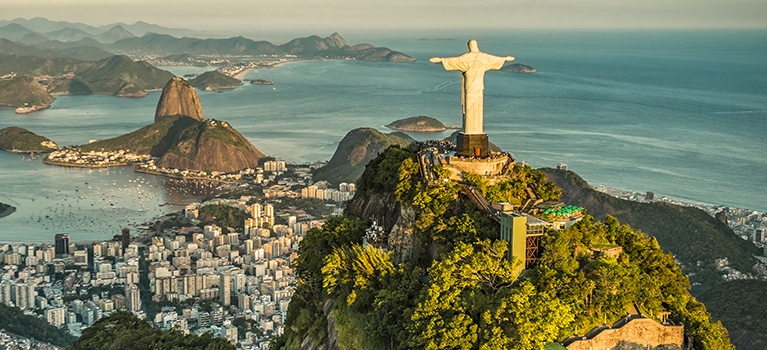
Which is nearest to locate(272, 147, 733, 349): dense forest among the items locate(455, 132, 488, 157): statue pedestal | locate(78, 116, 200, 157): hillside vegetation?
locate(455, 132, 488, 157): statue pedestal

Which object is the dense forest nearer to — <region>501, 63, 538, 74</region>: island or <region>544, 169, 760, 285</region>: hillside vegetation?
<region>544, 169, 760, 285</region>: hillside vegetation

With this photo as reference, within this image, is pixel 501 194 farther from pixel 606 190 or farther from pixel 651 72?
pixel 651 72

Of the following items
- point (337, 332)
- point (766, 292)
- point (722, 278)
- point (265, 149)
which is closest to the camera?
point (337, 332)

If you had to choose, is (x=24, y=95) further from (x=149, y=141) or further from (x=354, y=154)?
(x=354, y=154)

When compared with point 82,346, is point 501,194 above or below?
above

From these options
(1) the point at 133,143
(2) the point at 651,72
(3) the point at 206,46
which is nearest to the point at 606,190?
(1) the point at 133,143

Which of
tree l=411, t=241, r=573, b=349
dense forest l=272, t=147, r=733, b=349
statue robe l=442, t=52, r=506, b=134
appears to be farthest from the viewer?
statue robe l=442, t=52, r=506, b=134

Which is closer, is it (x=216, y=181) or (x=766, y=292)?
(x=766, y=292)
